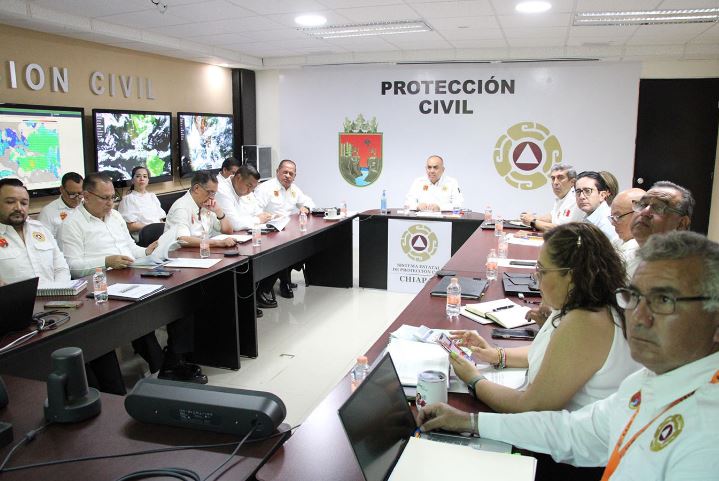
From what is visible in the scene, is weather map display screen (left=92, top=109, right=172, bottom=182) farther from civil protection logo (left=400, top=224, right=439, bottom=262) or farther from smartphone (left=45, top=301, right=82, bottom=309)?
smartphone (left=45, top=301, right=82, bottom=309)

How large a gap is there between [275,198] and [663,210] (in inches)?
159

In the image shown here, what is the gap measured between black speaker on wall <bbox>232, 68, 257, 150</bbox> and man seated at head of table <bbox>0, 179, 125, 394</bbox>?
5044 millimetres

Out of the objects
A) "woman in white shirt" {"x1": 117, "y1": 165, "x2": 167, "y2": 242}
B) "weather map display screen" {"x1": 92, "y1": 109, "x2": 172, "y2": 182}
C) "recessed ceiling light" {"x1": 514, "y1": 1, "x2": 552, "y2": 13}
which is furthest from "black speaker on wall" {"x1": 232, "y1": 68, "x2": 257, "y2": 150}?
"recessed ceiling light" {"x1": 514, "y1": 1, "x2": 552, "y2": 13}

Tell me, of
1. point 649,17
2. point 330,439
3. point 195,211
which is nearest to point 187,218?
point 195,211

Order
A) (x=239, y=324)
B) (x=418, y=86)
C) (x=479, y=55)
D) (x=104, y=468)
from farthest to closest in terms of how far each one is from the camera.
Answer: (x=418, y=86)
(x=479, y=55)
(x=239, y=324)
(x=104, y=468)

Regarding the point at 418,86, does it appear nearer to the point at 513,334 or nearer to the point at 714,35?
the point at 714,35

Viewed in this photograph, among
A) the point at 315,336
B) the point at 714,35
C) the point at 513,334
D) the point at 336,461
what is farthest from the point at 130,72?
the point at 714,35

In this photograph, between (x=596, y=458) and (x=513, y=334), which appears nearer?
(x=596, y=458)

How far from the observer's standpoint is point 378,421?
1.33 m

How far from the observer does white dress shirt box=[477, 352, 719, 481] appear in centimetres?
99

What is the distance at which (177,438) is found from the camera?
4.57 feet

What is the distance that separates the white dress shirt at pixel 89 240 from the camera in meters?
3.61

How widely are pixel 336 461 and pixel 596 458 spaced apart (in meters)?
0.68

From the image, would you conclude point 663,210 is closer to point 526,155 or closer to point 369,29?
point 369,29
